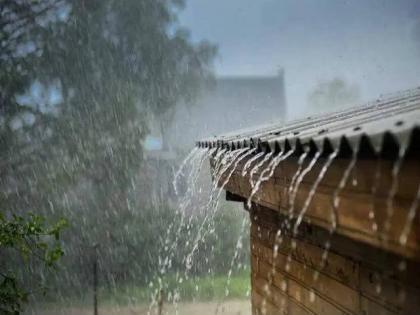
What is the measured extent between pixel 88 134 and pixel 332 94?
36.8m

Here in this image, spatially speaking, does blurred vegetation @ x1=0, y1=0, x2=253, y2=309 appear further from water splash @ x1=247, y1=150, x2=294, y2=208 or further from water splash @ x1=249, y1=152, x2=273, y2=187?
water splash @ x1=247, y1=150, x2=294, y2=208

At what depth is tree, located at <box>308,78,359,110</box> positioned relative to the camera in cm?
4794

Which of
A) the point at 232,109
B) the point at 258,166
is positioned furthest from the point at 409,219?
the point at 232,109

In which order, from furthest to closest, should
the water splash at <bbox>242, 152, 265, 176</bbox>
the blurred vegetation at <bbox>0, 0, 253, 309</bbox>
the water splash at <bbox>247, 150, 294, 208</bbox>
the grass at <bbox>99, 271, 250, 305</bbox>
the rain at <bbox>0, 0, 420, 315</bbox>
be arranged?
the blurred vegetation at <bbox>0, 0, 253, 309</bbox> → the grass at <bbox>99, 271, 250, 305</bbox> → the water splash at <bbox>242, 152, 265, 176</bbox> → the water splash at <bbox>247, 150, 294, 208</bbox> → the rain at <bbox>0, 0, 420, 315</bbox>

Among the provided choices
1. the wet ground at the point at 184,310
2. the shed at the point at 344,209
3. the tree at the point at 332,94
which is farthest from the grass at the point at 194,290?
the tree at the point at 332,94

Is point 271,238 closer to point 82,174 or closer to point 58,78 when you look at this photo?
point 82,174

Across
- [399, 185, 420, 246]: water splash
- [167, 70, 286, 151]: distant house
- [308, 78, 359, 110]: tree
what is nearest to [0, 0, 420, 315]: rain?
[399, 185, 420, 246]: water splash

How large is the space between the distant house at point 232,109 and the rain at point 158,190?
294 millimetres

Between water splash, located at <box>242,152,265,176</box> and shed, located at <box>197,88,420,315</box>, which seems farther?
water splash, located at <box>242,152,265,176</box>

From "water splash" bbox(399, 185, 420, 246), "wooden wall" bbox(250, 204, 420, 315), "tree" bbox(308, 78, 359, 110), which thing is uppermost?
"tree" bbox(308, 78, 359, 110)

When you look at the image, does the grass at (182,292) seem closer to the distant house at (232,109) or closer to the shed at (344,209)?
the distant house at (232,109)

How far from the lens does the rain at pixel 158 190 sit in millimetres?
1906

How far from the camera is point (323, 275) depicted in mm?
2797

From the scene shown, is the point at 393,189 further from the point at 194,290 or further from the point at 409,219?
the point at 194,290
